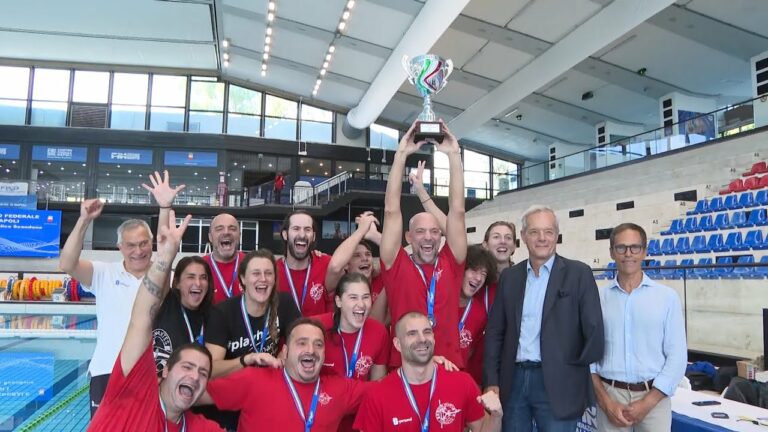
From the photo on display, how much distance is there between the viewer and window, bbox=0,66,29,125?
22047 millimetres

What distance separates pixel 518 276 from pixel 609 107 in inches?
735

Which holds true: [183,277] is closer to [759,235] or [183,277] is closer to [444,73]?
[444,73]

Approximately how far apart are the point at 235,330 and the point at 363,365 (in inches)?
27.8

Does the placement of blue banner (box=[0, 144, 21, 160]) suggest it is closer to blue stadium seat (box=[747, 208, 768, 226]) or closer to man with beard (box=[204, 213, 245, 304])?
man with beard (box=[204, 213, 245, 304])

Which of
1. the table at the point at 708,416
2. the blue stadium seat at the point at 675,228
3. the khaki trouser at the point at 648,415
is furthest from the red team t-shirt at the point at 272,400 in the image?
the blue stadium seat at the point at 675,228

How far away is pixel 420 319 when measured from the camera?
2559 millimetres

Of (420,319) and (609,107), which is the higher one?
(609,107)

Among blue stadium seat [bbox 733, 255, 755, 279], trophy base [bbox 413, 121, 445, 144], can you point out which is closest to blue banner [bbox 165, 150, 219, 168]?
blue stadium seat [bbox 733, 255, 755, 279]

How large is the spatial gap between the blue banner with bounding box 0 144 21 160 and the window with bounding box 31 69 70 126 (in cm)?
119

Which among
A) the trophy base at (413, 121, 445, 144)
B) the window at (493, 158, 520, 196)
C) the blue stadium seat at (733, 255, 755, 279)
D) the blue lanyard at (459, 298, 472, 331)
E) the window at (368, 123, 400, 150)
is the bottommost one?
the blue lanyard at (459, 298, 472, 331)

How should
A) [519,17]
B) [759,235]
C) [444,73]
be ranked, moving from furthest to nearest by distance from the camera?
1. [519,17]
2. [759,235]
3. [444,73]

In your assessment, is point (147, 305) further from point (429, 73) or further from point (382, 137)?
point (382, 137)

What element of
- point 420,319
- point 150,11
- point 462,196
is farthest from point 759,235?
point 150,11

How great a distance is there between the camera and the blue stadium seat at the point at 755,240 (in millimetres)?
9219
